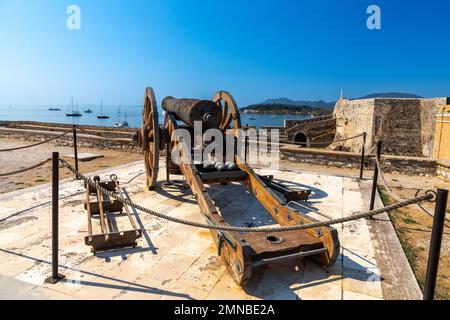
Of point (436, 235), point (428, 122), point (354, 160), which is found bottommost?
point (354, 160)

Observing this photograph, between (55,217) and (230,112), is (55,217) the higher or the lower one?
the lower one

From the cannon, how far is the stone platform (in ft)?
0.78

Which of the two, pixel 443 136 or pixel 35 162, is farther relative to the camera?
pixel 443 136

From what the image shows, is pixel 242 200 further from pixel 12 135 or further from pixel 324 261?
pixel 12 135

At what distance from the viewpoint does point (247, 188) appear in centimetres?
498

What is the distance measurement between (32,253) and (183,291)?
1894 mm

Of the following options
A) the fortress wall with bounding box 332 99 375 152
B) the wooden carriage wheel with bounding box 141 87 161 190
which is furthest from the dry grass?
the fortress wall with bounding box 332 99 375 152

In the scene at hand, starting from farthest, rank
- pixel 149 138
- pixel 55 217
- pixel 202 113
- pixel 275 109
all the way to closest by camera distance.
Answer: pixel 275 109
pixel 149 138
pixel 202 113
pixel 55 217

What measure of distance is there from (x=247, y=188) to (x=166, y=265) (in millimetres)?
2003

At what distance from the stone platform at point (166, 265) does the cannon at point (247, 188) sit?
24 centimetres

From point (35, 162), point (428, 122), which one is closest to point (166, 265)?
point (35, 162)

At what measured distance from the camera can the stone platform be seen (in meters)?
2.86

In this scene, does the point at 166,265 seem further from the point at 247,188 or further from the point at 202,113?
the point at 202,113

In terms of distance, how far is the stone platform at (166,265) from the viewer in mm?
2859
